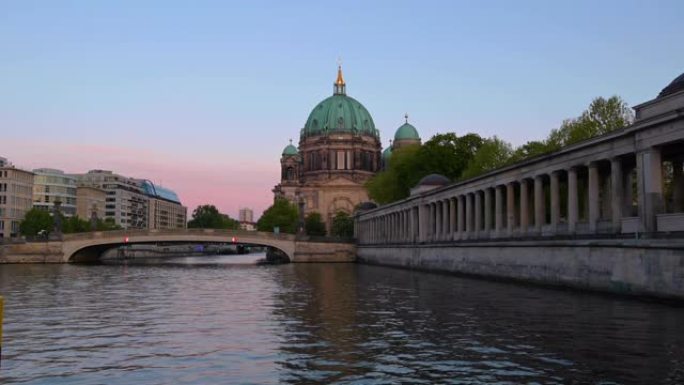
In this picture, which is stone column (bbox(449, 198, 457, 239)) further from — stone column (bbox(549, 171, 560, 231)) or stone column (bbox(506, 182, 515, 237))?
stone column (bbox(549, 171, 560, 231))

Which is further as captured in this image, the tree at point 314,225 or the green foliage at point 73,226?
the tree at point 314,225

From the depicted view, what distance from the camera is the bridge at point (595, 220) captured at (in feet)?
96.5

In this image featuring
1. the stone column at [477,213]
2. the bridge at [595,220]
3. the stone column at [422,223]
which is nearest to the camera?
the bridge at [595,220]

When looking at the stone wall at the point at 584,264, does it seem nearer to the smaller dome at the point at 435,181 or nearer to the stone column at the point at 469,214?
the stone column at the point at 469,214

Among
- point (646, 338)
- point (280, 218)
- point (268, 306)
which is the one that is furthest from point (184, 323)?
point (280, 218)

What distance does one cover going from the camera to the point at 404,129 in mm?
193500

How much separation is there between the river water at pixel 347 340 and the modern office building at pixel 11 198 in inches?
4733

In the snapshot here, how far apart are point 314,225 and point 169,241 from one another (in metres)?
71.5

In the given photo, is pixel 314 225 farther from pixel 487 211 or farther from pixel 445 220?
pixel 487 211

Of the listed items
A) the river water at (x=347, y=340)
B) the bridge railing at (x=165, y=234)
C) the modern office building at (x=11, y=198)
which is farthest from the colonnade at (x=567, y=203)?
the modern office building at (x=11, y=198)

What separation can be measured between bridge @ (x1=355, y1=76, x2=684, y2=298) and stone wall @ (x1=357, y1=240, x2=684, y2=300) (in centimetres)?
5

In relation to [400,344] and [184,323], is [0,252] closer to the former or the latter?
[184,323]

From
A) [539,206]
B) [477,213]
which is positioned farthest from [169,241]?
[539,206]

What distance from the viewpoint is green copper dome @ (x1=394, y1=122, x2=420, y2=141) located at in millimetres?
191500
